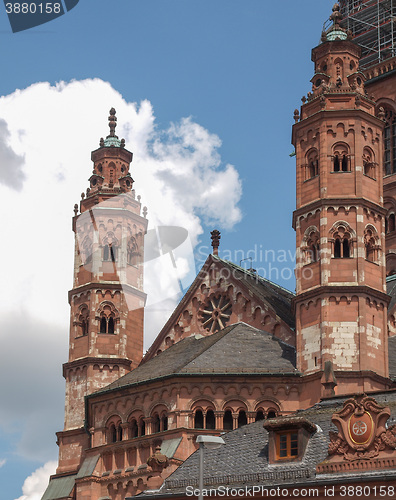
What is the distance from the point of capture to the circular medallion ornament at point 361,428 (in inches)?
1551

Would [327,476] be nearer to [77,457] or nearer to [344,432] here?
[344,432]

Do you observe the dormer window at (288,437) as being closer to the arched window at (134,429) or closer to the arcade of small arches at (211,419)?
the arcade of small arches at (211,419)

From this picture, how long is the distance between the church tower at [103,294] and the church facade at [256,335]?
4.4 inches

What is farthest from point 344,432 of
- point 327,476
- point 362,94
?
point 362,94

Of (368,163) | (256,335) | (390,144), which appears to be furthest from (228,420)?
(390,144)

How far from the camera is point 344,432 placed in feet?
131

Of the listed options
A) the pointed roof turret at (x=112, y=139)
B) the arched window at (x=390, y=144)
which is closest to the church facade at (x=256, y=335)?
the pointed roof turret at (x=112, y=139)

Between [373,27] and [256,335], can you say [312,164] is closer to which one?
[256,335]

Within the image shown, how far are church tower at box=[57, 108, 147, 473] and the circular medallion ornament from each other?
33787 millimetres

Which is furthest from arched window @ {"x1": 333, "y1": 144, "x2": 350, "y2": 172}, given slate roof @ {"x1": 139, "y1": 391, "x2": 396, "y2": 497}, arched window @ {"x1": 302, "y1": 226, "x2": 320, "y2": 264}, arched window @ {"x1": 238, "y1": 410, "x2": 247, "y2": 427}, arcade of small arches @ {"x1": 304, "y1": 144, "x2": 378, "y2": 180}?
slate roof @ {"x1": 139, "y1": 391, "x2": 396, "y2": 497}

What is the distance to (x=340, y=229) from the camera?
207 feet

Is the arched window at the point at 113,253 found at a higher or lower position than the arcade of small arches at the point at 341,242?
higher

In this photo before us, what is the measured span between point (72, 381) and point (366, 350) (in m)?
21.5

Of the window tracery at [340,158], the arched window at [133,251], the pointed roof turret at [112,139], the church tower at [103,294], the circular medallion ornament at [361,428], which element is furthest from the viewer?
the pointed roof turret at [112,139]
